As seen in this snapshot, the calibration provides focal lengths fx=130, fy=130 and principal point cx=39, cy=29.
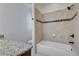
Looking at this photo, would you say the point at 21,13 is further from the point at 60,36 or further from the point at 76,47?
the point at 76,47

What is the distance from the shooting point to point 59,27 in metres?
1.47

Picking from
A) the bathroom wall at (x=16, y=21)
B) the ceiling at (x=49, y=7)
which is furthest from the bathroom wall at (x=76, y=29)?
the bathroom wall at (x=16, y=21)

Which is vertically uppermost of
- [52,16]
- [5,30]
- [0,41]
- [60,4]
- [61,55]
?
[60,4]

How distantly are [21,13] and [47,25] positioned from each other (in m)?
0.34

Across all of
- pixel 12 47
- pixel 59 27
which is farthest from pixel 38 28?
pixel 12 47

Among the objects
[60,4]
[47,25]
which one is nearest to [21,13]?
[47,25]

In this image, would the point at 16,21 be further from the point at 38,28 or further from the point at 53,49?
the point at 53,49

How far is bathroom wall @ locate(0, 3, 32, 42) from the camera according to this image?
1507 mm

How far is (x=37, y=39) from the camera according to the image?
152cm

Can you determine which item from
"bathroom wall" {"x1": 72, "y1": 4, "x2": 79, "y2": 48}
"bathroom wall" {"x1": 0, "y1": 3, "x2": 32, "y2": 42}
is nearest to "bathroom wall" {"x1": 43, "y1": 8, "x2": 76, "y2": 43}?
"bathroom wall" {"x1": 72, "y1": 4, "x2": 79, "y2": 48}

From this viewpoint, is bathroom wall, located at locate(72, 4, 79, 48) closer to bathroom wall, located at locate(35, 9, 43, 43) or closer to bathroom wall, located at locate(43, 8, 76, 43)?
bathroom wall, located at locate(43, 8, 76, 43)

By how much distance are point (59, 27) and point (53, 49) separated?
26 cm

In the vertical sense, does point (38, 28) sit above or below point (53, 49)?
above

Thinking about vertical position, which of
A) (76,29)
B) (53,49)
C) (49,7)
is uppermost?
(49,7)
